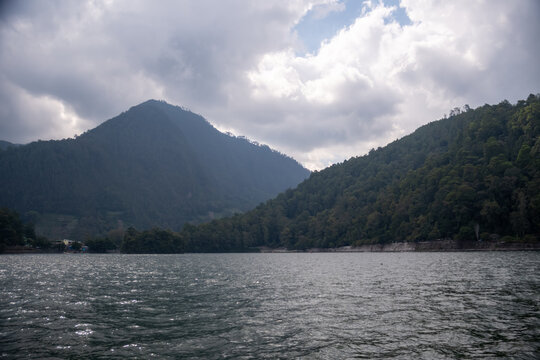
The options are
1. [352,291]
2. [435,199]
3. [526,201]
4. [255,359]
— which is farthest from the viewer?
[435,199]

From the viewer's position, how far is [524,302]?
29359 millimetres

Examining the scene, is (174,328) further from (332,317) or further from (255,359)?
(332,317)

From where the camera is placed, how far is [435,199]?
7712 inches

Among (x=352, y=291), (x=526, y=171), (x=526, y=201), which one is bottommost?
(x=352, y=291)

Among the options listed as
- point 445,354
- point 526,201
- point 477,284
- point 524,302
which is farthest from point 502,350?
point 526,201

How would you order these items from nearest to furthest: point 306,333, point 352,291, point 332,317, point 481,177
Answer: point 306,333, point 332,317, point 352,291, point 481,177

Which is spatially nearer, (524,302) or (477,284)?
(524,302)

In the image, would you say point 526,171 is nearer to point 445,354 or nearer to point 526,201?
point 526,201

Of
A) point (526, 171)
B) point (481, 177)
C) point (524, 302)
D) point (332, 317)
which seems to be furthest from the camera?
point (481, 177)

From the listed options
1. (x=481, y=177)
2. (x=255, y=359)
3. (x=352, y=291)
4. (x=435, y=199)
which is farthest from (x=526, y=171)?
(x=255, y=359)

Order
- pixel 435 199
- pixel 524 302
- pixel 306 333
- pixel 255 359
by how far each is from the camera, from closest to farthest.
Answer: pixel 255 359
pixel 306 333
pixel 524 302
pixel 435 199

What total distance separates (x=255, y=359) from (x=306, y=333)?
5.89 meters

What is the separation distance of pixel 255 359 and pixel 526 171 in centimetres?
18483

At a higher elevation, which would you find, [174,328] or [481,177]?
[481,177]
